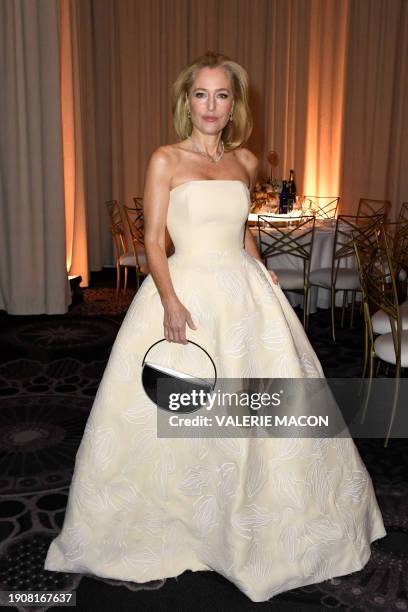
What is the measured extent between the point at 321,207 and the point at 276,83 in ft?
5.42

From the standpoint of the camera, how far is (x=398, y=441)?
3.41m

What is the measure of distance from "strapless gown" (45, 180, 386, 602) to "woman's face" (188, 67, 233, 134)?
189 millimetres

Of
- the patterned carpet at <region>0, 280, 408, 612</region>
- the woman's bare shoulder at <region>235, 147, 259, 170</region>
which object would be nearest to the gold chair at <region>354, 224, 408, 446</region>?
the patterned carpet at <region>0, 280, 408, 612</region>

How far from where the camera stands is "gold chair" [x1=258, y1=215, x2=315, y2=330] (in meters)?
5.11

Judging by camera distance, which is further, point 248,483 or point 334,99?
point 334,99

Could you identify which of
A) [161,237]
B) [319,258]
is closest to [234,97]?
[161,237]

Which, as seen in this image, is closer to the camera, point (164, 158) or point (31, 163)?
point (164, 158)

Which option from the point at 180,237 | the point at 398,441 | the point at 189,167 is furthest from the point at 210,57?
the point at 398,441

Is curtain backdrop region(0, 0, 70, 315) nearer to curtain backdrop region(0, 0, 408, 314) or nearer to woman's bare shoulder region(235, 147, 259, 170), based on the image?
curtain backdrop region(0, 0, 408, 314)

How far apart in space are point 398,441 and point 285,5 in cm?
595

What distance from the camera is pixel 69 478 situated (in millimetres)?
3012

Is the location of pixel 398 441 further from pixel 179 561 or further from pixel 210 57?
pixel 210 57

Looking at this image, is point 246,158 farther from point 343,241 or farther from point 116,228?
point 116,228

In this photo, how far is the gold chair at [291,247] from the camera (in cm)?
511
